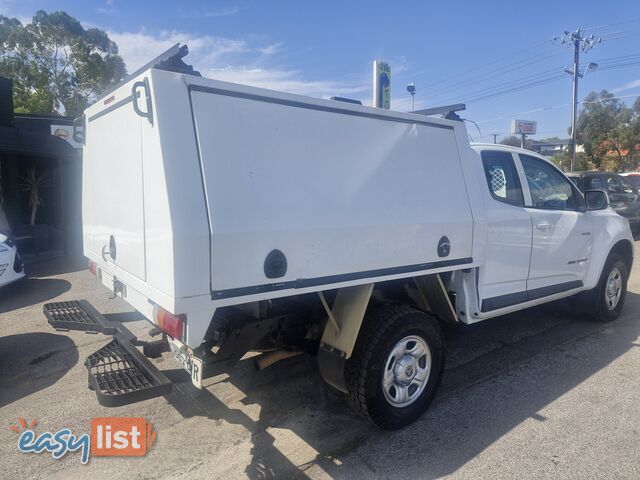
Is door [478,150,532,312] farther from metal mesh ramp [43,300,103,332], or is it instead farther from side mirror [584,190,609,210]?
metal mesh ramp [43,300,103,332]

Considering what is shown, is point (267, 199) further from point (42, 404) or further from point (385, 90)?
point (385, 90)

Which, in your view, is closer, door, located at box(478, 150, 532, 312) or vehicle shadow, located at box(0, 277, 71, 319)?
door, located at box(478, 150, 532, 312)

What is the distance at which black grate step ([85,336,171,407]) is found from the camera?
99.3 inches

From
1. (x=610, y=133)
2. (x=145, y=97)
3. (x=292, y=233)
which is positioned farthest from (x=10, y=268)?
(x=610, y=133)

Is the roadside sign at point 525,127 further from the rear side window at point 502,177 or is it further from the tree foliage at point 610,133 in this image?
the rear side window at point 502,177

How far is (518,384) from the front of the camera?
405 centimetres

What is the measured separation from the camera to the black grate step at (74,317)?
11.0 feet

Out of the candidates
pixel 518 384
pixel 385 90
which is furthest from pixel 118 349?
pixel 385 90

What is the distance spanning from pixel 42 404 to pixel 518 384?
13.3ft

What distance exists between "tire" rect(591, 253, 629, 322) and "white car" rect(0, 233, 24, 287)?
7.81 meters

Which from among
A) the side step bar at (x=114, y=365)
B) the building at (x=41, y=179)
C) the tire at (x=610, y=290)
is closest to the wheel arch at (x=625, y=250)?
the tire at (x=610, y=290)

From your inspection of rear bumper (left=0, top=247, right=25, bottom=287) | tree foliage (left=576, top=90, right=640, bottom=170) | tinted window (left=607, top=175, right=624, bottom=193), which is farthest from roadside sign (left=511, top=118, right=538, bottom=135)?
rear bumper (left=0, top=247, right=25, bottom=287)

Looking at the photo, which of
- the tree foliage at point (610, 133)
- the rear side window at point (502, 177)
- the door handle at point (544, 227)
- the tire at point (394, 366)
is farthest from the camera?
the tree foliage at point (610, 133)

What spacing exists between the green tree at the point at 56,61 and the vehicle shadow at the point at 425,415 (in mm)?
28127
